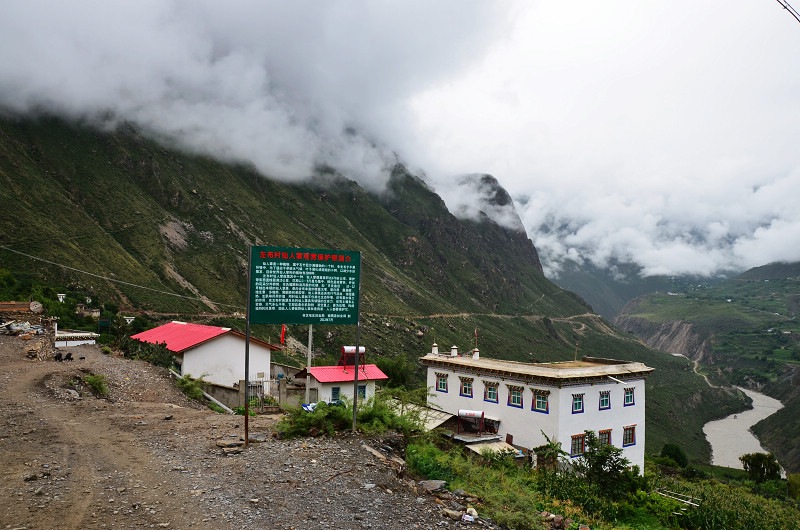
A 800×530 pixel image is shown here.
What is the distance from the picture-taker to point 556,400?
94.0 ft

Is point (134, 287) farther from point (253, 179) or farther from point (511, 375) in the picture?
point (253, 179)

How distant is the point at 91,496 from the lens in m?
7.72

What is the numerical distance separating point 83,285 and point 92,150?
173 feet

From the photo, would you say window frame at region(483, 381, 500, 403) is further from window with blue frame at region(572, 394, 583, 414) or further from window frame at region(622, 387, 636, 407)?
window frame at region(622, 387, 636, 407)

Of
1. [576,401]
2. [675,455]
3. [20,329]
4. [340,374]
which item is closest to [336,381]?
[340,374]

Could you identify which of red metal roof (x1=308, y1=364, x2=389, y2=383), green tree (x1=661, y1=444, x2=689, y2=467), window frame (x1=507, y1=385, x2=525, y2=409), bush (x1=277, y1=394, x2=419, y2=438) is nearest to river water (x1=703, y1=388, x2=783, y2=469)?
green tree (x1=661, y1=444, x2=689, y2=467)

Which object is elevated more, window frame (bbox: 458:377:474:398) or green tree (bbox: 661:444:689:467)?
window frame (bbox: 458:377:474:398)

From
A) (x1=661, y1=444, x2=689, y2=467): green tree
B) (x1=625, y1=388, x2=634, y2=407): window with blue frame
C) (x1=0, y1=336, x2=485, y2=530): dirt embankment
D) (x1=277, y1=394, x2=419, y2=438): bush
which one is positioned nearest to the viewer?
(x1=0, y1=336, x2=485, y2=530): dirt embankment

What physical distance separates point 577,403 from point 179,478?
1024 inches

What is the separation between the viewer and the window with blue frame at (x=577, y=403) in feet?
96.2

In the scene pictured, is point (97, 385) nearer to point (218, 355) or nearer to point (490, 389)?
point (218, 355)

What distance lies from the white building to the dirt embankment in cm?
1760

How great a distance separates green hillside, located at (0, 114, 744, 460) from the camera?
226 ft

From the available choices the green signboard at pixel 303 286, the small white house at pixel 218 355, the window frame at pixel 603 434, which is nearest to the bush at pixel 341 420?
the green signboard at pixel 303 286
